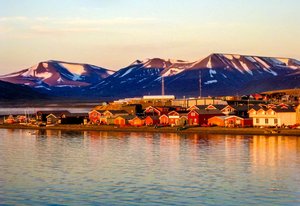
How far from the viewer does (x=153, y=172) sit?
17.6m

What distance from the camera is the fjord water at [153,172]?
1409 cm

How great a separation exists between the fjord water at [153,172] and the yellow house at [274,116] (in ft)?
18.8

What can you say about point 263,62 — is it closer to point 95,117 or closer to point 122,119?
point 95,117

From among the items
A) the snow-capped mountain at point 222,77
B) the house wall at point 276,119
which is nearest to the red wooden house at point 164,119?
the house wall at point 276,119

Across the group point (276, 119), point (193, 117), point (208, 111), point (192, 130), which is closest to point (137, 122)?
point (193, 117)

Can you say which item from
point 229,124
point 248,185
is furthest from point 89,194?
point 229,124

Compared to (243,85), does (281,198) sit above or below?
below

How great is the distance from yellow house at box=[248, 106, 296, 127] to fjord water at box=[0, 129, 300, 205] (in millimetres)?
5724

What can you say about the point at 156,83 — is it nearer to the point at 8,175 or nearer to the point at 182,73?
the point at 182,73

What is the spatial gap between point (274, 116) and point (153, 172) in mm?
17157

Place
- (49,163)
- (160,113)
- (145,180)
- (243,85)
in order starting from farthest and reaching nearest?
(243,85) → (160,113) → (49,163) → (145,180)

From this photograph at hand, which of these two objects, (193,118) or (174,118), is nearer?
(193,118)

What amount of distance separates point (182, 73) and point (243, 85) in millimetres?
26490

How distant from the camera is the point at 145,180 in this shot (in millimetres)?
16219
